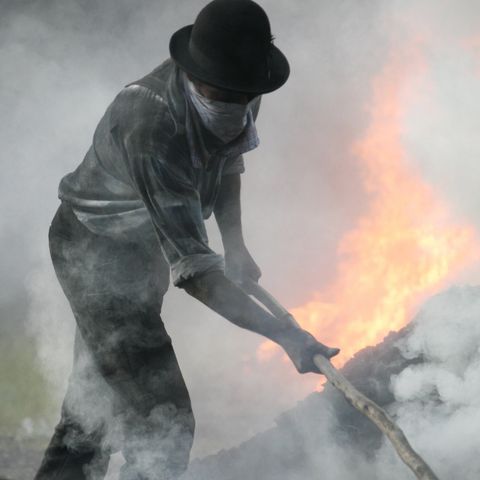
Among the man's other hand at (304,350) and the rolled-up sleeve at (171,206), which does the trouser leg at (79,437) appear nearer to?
the rolled-up sleeve at (171,206)

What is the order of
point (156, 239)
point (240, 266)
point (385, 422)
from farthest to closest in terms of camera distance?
point (240, 266) < point (156, 239) < point (385, 422)

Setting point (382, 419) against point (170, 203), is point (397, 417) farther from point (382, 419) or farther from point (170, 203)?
point (170, 203)

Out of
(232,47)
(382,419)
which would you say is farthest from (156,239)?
(382,419)

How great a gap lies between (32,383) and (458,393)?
165 inches

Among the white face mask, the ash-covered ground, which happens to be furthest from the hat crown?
the ash-covered ground

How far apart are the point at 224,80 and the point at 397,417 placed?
122 inches

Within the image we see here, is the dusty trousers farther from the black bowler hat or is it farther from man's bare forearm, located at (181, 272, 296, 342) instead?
the black bowler hat

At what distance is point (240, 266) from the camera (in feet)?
12.8

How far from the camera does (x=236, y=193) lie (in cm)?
390

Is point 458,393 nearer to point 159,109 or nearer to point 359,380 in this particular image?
point 359,380

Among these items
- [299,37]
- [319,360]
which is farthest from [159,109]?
[299,37]

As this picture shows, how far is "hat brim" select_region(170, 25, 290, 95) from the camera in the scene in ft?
9.33

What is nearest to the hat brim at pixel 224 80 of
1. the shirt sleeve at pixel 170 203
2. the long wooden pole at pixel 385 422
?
the shirt sleeve at pixel 170 203

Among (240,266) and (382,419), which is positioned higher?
(240,266)
